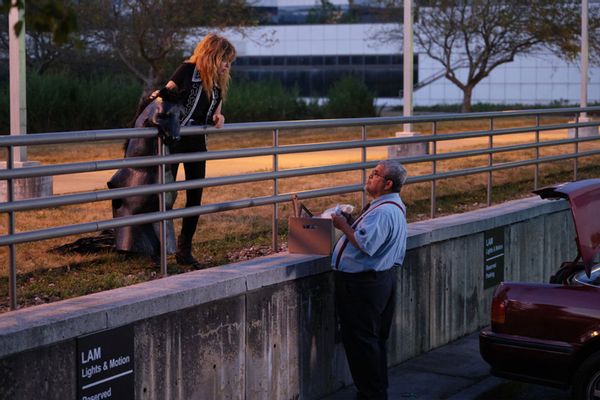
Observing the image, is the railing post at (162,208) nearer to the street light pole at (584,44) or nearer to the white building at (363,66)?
the street light pole at (584,44)

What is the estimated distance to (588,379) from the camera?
7586 mm

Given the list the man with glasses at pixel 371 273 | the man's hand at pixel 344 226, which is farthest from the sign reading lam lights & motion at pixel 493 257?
the man's hand at pixel 344 226

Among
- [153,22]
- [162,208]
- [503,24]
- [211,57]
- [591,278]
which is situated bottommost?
[591,278]

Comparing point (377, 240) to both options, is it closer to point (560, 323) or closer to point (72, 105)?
point (560, 323)

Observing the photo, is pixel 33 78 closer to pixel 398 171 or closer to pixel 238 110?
pixel 238 110

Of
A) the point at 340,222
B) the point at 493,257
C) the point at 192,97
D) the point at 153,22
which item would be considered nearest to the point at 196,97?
the point at 192,97

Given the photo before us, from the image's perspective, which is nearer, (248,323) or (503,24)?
(248,323)

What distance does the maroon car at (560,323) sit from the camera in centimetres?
764

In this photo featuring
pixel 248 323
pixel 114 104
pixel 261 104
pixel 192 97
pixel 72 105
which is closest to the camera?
pixel 248 323

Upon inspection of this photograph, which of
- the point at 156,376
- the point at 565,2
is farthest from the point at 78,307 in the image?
the point at 565,2

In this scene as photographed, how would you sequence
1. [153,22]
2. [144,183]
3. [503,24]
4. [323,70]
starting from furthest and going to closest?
[323,70] < [503,24] < [153,22] < [144,183]

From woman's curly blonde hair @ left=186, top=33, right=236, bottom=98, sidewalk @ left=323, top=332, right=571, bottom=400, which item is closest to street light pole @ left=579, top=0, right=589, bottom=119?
sidewalk @ left=323, top=332, right=571, bottom=400

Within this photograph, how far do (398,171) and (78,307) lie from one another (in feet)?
7.94

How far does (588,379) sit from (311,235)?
2160mm
